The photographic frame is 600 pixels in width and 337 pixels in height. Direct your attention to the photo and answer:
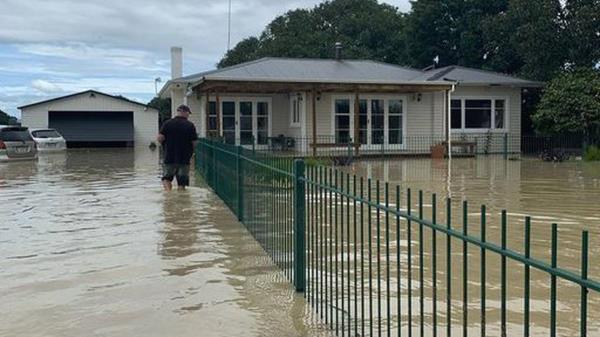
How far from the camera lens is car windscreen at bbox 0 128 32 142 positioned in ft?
86.6

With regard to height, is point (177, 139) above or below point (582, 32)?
below

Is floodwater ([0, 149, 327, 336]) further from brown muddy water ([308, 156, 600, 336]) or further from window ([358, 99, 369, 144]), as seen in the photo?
window ([358, 99, 369, 144])

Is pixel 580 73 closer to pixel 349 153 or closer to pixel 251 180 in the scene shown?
pixel 349 153

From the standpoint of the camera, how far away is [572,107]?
2673 cm

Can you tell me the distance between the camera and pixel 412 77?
1201 inches

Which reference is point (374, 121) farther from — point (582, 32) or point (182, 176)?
point (182, 176)

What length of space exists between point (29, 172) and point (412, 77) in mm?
16449

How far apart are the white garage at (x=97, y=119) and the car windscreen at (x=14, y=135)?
14.4 m

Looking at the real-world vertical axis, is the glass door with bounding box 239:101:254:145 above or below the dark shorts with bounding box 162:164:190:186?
above

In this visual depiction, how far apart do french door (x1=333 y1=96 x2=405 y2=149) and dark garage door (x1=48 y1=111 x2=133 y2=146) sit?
17.2m

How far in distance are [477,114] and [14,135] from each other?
19074 millimetres

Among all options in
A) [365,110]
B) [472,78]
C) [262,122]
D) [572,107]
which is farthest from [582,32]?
[262,122]

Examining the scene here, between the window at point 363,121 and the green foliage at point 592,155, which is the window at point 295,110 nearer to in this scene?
the window at point 363,121

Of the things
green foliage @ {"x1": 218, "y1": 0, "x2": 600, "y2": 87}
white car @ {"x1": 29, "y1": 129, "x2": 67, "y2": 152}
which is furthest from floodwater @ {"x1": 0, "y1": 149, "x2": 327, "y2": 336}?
green foliage @ {"x1": 218, "y1": 0, "x2": 600, "y2": 87}
